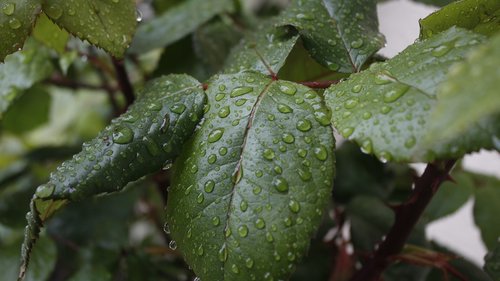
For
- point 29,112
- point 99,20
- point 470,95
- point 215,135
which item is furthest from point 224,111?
point 29,112

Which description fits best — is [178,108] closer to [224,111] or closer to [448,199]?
[224,111]

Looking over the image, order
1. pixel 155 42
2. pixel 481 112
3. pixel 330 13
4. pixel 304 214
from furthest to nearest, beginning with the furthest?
pixel 155 42
pixel 330 13
pixel 304 214
pixel 481 112

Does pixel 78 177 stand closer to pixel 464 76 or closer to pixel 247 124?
pixel 247 124

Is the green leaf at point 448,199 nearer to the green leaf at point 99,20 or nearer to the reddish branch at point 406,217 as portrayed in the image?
the reddish branch at point 406,217

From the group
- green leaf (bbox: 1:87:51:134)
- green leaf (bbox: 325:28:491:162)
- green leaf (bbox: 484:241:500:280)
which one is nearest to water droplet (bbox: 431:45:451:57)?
green leaf (bbox: 325:28:491:162)

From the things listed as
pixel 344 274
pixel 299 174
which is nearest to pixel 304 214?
pixel 299 174

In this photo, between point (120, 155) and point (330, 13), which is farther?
point (330, 13)
